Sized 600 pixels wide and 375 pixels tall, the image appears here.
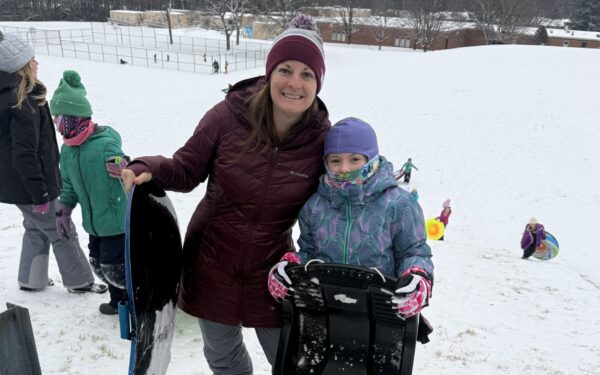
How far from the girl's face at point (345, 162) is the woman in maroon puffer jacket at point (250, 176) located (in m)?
0.12

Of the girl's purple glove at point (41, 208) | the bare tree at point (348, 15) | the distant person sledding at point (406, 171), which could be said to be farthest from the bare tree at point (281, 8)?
the girl's purple glove at point (41, 208)

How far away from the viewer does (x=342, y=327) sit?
2.15m

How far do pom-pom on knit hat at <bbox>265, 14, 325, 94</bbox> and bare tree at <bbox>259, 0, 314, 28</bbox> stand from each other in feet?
145

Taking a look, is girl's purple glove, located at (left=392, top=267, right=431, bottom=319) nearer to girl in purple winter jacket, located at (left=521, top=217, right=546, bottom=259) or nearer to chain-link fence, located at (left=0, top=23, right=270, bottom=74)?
girl in purple winter jacket, located at (left=521, top=217, right=546, bottom=259)

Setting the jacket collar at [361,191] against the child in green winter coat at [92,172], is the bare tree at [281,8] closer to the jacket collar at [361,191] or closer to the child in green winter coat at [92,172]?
the child in green winter coat at [92,172]

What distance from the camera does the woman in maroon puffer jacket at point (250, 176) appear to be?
6.99 feet

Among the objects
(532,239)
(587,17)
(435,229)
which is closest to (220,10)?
(435,229)

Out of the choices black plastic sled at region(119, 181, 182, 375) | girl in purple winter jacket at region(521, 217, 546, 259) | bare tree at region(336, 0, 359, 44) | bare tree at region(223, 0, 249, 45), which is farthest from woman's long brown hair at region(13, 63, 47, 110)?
bare tree at region(336, 0, 359, 44)

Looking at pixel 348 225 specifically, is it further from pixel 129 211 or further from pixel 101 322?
pixel 101 322

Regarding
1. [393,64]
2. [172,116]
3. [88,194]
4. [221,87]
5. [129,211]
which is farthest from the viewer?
[393,64]

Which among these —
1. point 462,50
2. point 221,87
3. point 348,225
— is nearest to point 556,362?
point 348,225

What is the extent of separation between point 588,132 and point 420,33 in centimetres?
3862

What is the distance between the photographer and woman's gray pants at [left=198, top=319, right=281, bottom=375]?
2443 millimetres

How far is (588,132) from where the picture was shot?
19594 millimetres
